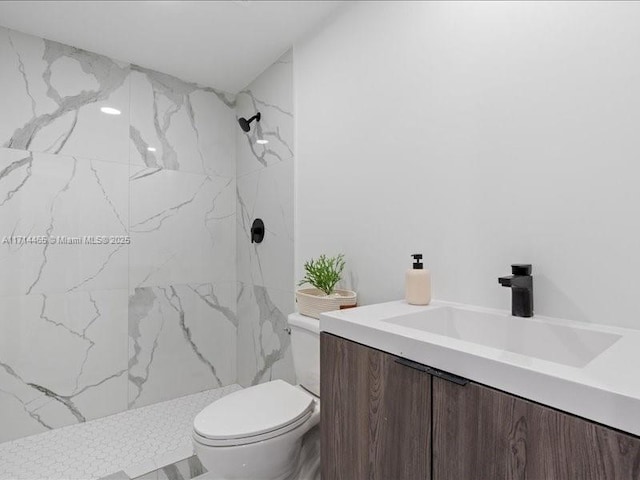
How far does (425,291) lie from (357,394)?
47 cm

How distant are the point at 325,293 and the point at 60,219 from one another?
161 centimetres

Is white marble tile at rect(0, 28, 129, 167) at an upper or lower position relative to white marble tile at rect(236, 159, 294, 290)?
upper

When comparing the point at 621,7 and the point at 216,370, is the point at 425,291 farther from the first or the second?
the point at 216,370

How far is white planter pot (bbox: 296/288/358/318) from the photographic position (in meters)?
A: 1.53

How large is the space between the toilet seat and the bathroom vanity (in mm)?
253

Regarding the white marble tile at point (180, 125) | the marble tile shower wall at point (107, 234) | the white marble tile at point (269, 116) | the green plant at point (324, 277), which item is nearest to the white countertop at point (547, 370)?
the green plant at point (324, 277)

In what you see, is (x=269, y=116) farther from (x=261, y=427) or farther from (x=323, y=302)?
(x=261, y=427)

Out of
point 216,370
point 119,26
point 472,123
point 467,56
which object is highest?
point 119,26

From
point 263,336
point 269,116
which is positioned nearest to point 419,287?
point 263,336

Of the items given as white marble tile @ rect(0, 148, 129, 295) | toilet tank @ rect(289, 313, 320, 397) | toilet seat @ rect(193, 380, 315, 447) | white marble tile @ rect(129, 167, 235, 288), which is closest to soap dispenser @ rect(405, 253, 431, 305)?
toilet tank @ rect(289, 313, 320, 397)

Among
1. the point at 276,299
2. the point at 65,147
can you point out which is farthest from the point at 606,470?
the point at 65,147

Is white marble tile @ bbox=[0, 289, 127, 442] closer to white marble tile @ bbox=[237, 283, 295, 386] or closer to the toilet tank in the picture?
white marble tile @ bbox=[237, 283, 295, 386]

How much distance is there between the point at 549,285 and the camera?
106 centimetres

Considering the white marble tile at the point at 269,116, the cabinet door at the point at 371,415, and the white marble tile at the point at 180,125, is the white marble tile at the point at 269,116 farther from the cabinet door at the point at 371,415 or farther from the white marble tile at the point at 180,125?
the cabinet door at the point at 371,415
